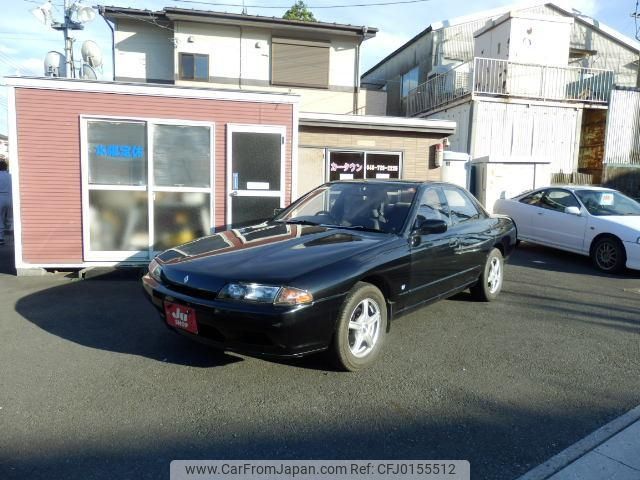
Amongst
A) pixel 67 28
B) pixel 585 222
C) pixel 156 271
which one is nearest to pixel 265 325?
pixel 156 271

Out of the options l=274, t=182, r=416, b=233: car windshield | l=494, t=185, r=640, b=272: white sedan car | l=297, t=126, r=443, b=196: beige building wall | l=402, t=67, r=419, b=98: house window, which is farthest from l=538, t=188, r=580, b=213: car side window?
l=402, t=67, r=419, b=98: house window

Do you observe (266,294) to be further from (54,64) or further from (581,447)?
(54,64)

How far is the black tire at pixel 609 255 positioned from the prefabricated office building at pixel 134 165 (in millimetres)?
5374

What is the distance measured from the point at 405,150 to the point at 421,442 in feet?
28.3

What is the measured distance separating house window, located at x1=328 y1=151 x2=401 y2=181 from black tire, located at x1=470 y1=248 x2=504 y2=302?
5010mm

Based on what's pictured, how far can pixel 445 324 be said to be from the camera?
16.7 ft

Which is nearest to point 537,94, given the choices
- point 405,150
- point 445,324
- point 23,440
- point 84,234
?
point 405,150

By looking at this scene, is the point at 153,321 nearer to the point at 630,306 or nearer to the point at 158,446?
the point at 158,446

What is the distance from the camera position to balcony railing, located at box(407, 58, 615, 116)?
16.2 m

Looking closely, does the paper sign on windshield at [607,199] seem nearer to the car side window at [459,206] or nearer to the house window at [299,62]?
the car side window at [459,206]

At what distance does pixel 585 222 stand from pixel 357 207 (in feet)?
19.0

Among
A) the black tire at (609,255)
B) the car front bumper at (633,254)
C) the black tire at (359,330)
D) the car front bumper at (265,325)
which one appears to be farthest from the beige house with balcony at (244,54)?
the car front bumper at (265,325)

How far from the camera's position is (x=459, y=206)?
217 inches

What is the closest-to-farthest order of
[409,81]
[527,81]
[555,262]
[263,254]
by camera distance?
[263,254] < [555,262] < [527,81] < [409,81]
